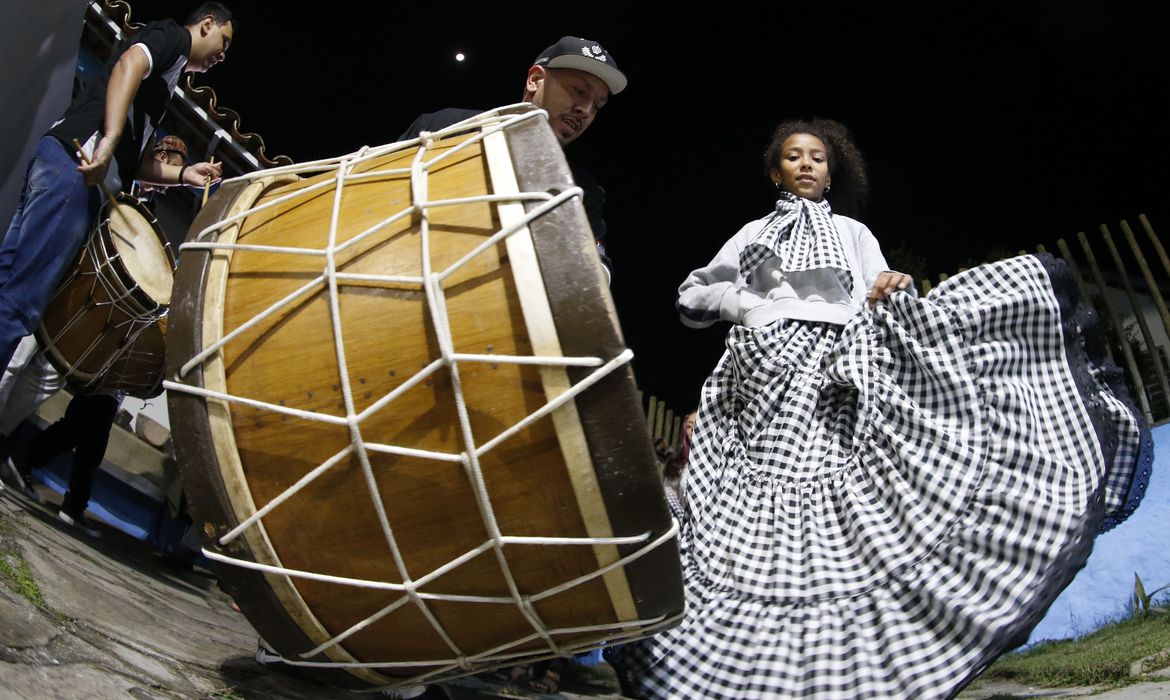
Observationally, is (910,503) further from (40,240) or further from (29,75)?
(29,75)

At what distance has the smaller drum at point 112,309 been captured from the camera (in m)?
2.46

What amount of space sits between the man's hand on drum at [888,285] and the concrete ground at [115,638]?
3.43 ft

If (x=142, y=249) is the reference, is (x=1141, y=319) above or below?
below

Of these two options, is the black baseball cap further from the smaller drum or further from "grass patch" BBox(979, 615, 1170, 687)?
"grass patch" BBox(979, 615, 1170, 687)

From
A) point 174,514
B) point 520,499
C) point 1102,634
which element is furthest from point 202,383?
point 1102,634

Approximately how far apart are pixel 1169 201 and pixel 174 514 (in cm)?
767

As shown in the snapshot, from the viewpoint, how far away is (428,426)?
4.08ft

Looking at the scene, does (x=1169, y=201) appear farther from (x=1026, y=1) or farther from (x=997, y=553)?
(x=997, y=553)

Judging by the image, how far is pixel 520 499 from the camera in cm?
124

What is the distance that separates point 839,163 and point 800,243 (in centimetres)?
70

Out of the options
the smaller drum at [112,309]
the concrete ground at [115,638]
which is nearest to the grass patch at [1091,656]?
the concrete ground at [115,638]

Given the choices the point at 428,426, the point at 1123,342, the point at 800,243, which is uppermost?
the point at 800,243

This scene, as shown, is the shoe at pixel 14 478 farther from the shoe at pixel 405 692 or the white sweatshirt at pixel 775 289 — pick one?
the white sweatshirt at pixel 775 289

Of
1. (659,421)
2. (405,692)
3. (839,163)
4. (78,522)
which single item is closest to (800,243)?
(839,163)
